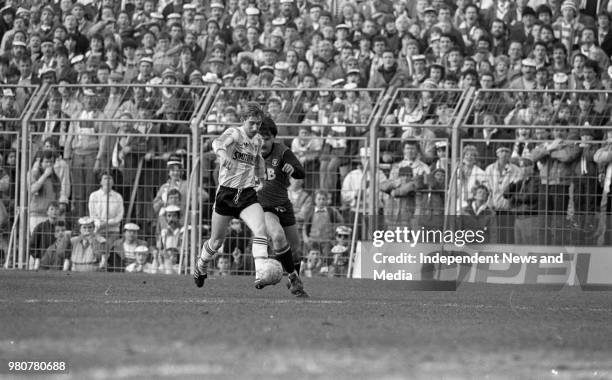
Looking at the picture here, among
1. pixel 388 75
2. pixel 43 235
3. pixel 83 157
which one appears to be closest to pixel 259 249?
pixel 83 157

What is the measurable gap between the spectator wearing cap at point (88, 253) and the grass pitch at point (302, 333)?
4.30 metres

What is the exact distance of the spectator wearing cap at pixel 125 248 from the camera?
66.3 ft

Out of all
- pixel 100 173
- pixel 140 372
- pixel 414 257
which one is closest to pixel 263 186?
pixel 414 257

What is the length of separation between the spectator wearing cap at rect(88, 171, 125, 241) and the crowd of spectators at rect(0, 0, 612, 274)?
0.02 m

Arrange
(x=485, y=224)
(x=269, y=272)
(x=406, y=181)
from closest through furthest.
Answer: (x=269, y=272)
(x=485, y=224)
(x=406, y=181)

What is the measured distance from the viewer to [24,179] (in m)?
21.1

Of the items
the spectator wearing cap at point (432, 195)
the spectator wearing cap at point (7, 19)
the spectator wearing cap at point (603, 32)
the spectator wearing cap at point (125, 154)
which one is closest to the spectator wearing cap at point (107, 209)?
the spectator wearing cap at point (125, 154)

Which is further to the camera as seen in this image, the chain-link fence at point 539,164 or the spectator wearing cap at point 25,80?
the spectator wearing cap at point 25,80

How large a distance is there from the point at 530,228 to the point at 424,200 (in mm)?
2001

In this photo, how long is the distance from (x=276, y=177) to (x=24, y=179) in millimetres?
7319

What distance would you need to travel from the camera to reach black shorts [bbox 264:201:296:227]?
15.1 m

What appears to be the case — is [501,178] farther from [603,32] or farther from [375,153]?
[603,32]

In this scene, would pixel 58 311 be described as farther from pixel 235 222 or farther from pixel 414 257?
pixel 235 222

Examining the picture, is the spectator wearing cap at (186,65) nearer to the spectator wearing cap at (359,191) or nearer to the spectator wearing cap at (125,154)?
the spectator wearing cap at (125,154)
